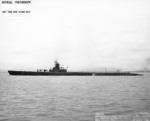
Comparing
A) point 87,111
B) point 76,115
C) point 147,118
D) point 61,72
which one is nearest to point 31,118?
point 76,115

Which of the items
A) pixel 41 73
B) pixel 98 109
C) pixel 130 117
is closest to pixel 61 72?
pixel 41 73

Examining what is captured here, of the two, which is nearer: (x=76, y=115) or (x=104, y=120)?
(x=104, y=120)

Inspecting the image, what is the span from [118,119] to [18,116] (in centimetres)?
946

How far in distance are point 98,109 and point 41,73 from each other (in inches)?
4258

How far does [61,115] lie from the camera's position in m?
18.3

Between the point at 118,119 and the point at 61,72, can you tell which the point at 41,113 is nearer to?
the point at 118,119

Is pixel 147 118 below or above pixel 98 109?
above

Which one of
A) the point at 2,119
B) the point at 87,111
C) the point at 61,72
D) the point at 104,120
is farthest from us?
the point at 61,72

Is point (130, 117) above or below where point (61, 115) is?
above

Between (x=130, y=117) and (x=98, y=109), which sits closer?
(x=130, y=117)

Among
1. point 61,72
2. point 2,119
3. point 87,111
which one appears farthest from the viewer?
point 61,72

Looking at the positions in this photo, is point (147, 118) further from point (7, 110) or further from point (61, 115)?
point (7, 110)

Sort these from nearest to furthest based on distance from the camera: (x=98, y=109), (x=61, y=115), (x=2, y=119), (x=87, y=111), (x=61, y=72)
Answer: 1. (x=2, y=119)
2. (x=61, y=115)
3. (x=87, y=111)
4. (x=98, y=109)
5. (x=61, y=72)

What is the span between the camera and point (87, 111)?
65.5 ft
